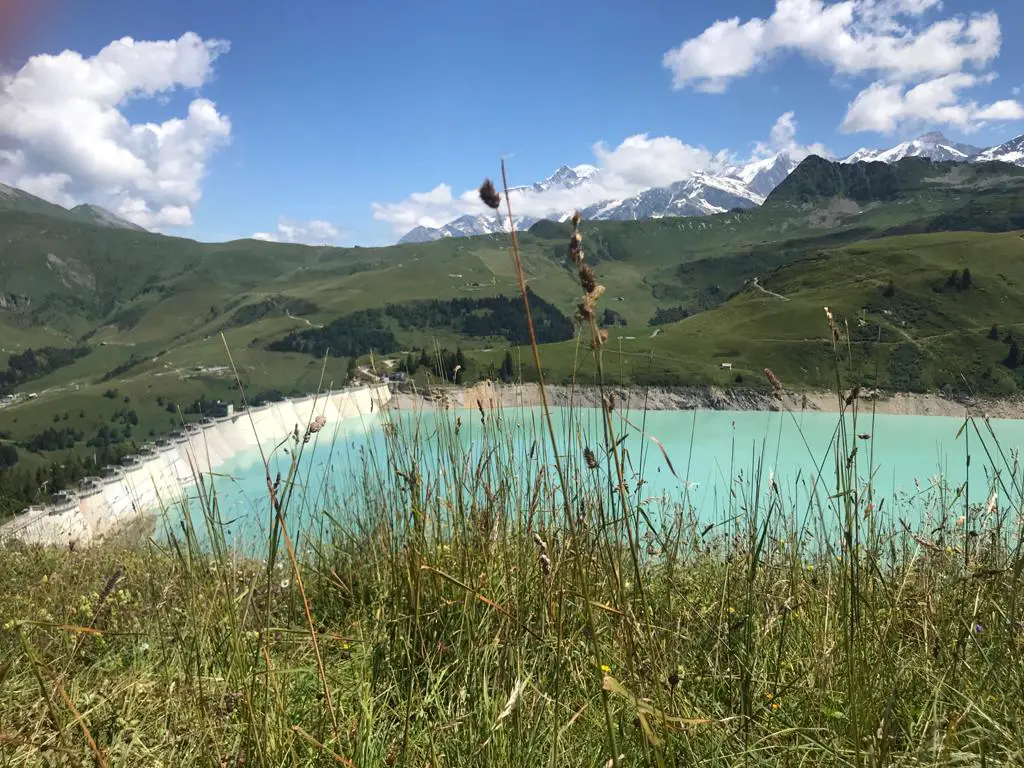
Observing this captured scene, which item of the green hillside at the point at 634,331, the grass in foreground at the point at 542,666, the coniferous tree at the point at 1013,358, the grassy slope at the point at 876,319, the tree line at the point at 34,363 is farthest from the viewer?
the tree line at the point at 34,363

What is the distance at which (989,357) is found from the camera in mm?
74938

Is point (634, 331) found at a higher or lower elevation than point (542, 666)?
higher

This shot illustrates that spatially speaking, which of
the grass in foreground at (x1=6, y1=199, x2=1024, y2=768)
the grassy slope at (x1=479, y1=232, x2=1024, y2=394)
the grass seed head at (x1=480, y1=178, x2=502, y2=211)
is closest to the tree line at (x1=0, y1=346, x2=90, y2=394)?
the grassy slope at (x1=479, y1=232, x2=1024, y2=394)

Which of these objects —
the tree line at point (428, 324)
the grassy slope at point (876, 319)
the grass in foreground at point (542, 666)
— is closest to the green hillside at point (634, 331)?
the grassy slope at point (876, 319)

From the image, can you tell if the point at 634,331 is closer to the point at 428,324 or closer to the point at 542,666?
the point at 428,324

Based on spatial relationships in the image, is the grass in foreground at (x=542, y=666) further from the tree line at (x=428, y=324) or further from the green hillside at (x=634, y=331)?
the tree line at (x=428, y=324)

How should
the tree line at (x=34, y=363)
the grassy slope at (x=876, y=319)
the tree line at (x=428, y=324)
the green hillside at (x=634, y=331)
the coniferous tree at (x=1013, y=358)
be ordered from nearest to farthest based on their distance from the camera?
1. the coniferous tree at (x=1013, y=358)
2. the grassy slope at (x=876, y=319)
3. the green hillside at (x=634, y=331)
4. the tree line at (x=428, y=324)
5. the tree line at (x=34, y=363)

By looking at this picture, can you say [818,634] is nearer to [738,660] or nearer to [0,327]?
[738,660]

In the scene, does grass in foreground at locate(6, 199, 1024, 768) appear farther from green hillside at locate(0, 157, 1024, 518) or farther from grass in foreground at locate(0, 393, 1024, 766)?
green hillside at locate(0, 157, 1024, 518)

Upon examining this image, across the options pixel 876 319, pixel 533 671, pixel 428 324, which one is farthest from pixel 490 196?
pixel 428 324

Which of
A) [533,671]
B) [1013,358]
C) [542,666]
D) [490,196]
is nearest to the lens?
[490,196]

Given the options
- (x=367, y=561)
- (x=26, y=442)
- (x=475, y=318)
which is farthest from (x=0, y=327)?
(x=367, y=561)

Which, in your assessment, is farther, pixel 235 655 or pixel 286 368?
→ pixel 286 368

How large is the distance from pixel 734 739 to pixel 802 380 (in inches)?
3299
